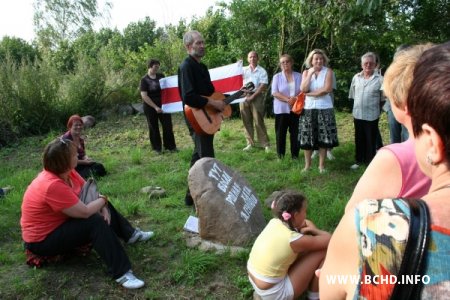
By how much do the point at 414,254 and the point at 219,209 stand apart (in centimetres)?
308

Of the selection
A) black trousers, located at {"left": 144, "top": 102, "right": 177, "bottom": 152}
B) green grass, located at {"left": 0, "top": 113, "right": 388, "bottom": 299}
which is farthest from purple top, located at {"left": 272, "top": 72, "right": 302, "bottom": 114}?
black trousers, located at {"left": 144, "top": 102, "right": 177, "bottom": 152}

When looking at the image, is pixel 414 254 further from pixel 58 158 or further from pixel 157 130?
pixel 157 130

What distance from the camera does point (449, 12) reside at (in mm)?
8977

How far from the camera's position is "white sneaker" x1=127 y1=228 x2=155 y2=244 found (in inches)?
161

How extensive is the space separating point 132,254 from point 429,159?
3391 millimetres

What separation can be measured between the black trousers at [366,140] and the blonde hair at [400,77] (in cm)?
471

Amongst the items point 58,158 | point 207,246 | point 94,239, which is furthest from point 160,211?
point 58,158

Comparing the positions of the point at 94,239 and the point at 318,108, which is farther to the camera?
the point at 318,108

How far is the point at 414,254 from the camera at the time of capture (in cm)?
81

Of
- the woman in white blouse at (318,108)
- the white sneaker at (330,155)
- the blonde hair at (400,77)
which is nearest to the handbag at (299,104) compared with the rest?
the woman in white blouse at (318,108)

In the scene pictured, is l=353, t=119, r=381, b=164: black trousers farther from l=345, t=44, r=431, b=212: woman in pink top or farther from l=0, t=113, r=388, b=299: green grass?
l=345, t=44, r=431, b=212: woman in pink top

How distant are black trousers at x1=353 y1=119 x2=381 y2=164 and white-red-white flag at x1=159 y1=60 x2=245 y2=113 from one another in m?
2.73

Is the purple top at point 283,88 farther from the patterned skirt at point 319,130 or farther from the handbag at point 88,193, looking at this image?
the handbag at point 88,193

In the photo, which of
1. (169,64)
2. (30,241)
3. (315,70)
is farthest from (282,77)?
(169,64)
